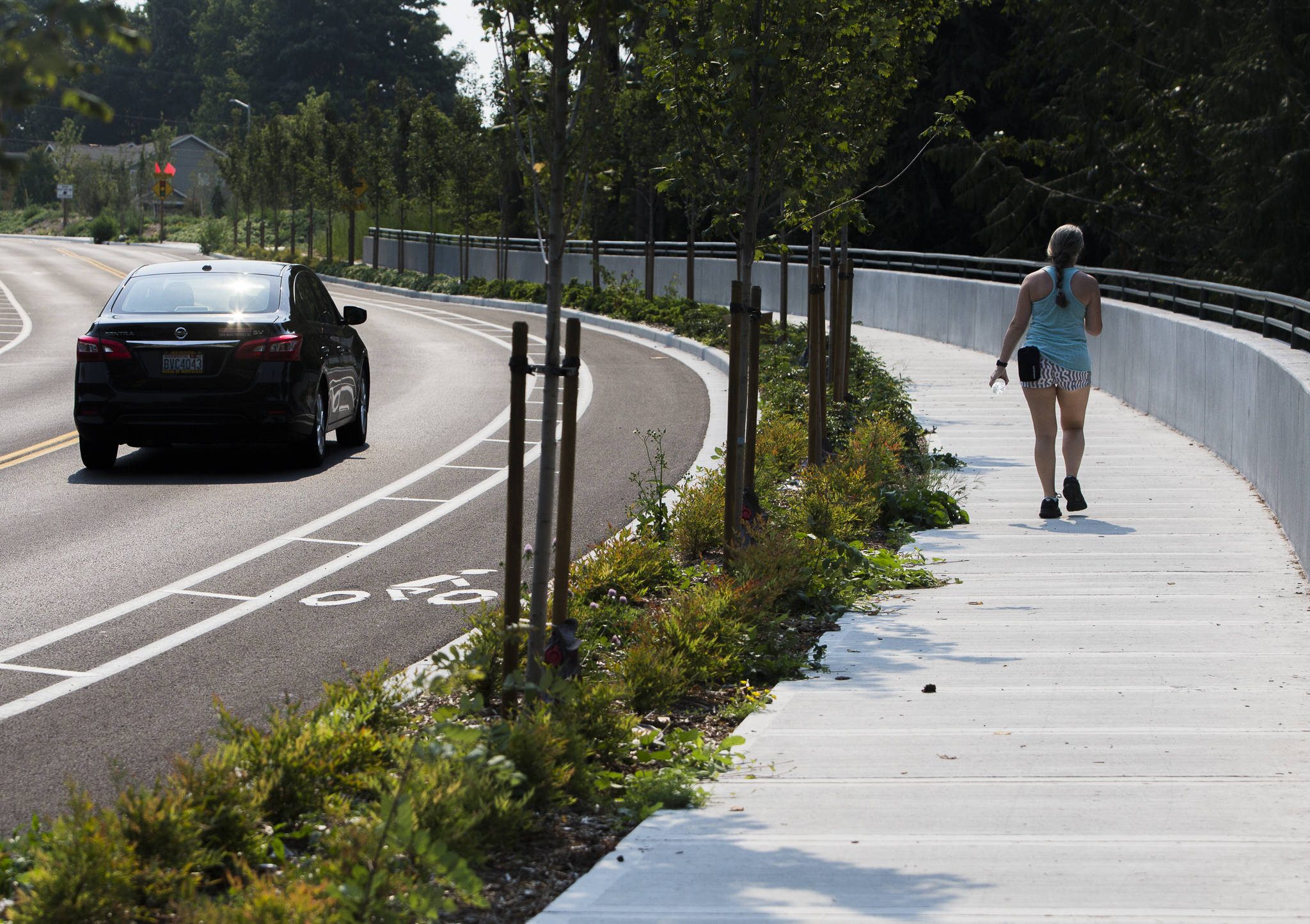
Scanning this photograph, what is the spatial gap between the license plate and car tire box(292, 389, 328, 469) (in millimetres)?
1005

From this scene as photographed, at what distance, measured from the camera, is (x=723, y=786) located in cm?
494

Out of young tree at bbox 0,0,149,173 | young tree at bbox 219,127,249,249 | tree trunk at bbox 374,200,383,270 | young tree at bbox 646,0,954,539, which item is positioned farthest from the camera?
young tree at bbox 219,127,249,249

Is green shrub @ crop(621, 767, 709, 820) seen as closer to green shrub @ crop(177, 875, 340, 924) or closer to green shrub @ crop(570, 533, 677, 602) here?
green shrub @ crop(177, 875, 340, 924)

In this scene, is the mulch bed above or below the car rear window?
below

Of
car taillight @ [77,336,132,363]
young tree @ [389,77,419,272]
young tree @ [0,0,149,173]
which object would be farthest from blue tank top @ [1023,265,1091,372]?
young tree @ [389,77,419,272]

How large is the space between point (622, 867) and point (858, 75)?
8.50 metres

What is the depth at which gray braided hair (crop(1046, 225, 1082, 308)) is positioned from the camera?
399 inches

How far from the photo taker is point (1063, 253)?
33.4ft

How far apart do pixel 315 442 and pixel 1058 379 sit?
609cm

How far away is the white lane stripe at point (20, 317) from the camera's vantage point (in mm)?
27406

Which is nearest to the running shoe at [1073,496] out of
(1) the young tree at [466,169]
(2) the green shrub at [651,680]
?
(2) the green shrub at [651,680]

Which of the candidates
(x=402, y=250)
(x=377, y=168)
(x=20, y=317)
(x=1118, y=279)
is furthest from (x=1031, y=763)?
(x=377, y=168)

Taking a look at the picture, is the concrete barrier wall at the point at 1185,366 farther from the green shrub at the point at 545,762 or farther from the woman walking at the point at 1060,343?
the green shrub at the point at 545,762

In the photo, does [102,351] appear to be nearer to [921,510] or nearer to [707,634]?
[921,510]
